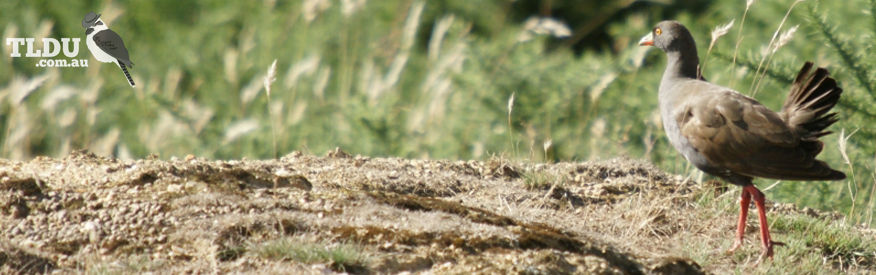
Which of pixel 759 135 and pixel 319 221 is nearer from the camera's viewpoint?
pixel 319 221

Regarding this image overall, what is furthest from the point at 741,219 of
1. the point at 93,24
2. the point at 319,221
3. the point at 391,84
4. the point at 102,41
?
the point at 93,24

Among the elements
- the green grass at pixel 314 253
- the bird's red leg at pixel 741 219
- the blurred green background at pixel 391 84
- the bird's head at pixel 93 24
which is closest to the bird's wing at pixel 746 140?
the bird's red leg at pixel 741 219

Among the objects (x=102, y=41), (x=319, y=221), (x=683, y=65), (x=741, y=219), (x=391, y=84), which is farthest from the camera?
(x=391, y=84)

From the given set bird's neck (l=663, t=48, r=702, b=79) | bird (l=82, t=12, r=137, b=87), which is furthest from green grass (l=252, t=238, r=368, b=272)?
bird (l=82, t=12, r=137, b=87)

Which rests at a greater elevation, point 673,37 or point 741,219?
point 673,37

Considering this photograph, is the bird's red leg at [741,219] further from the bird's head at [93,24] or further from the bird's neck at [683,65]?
the bird's head at [93,24]

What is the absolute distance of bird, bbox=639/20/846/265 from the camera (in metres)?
5.31

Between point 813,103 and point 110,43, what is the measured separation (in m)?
5.48

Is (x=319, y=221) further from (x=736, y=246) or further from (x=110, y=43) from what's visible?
(x=110, y=43)

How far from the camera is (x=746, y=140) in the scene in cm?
534

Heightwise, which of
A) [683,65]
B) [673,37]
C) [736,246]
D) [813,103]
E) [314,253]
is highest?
[673,37]

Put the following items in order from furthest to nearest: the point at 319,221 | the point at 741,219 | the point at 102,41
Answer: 1. the point at 102,41
2. the point at 741,219
3. the point at 319,221

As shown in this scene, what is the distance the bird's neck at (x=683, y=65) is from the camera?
6.26 m

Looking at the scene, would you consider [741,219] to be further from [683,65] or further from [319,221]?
[319,221]
